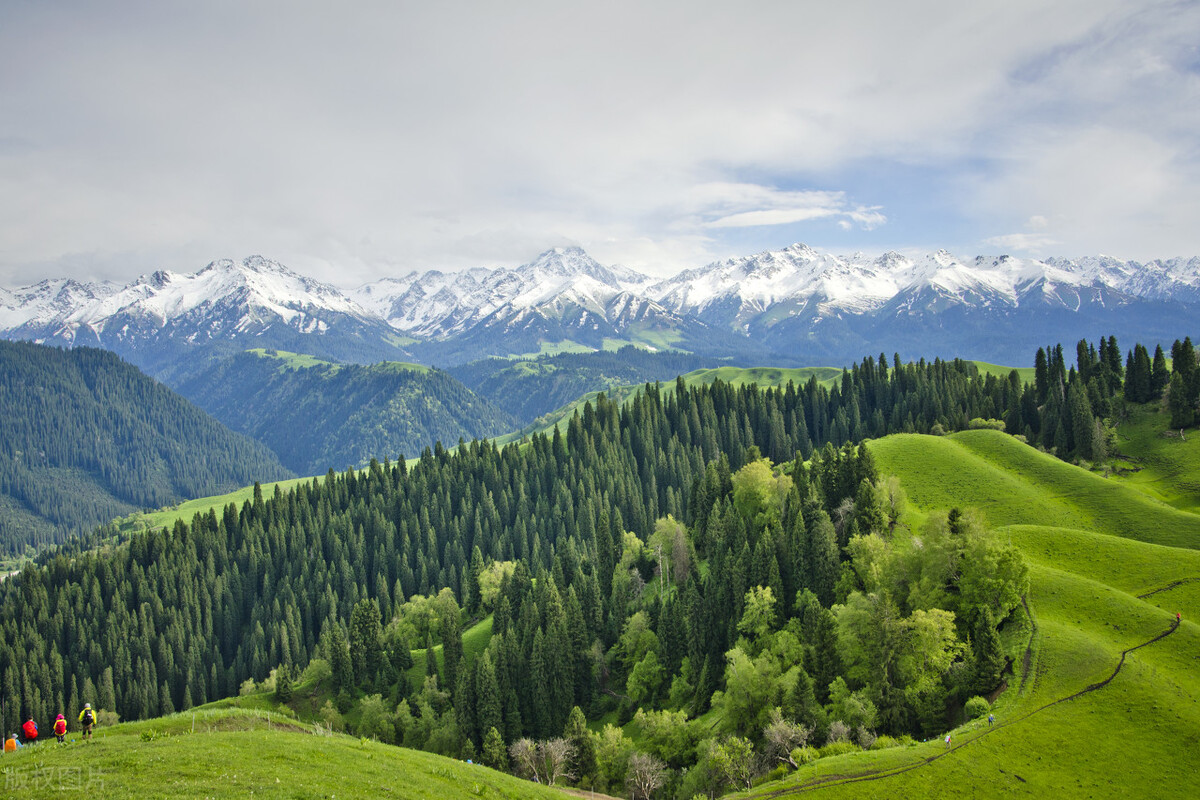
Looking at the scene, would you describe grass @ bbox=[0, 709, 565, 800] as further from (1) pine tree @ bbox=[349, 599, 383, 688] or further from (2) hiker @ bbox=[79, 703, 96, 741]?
(1) pine tree @ bbox=[349, 599, 383, 688]

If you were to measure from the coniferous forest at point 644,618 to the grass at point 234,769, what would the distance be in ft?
116

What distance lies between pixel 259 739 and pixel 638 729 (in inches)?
2420

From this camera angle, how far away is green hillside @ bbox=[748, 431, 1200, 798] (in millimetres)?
56094

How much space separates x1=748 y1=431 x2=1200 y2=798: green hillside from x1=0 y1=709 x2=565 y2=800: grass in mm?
30333

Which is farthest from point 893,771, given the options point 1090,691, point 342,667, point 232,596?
point 232,596

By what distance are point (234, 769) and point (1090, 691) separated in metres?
74.1

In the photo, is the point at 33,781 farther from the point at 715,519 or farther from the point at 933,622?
the point at 715,519

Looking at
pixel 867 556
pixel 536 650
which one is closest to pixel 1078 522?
pixel 867 556

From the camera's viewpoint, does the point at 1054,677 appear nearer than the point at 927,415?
Yes

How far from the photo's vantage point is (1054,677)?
67.6 meters

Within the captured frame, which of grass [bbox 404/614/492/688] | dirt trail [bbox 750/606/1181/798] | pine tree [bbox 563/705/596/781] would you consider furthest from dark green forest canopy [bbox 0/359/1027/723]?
dirt trail [bbox 750/606/1181/798]

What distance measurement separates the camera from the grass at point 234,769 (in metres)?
34.9

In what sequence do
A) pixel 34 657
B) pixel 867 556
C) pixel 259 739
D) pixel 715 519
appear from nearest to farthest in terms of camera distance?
pixel 259 739 → pixel 867 556 → pixel 715 519 → pixel 34 657

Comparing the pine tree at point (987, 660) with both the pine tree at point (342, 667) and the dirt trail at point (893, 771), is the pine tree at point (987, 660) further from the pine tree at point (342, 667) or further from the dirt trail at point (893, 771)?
the pine tree at point (342, 667)
